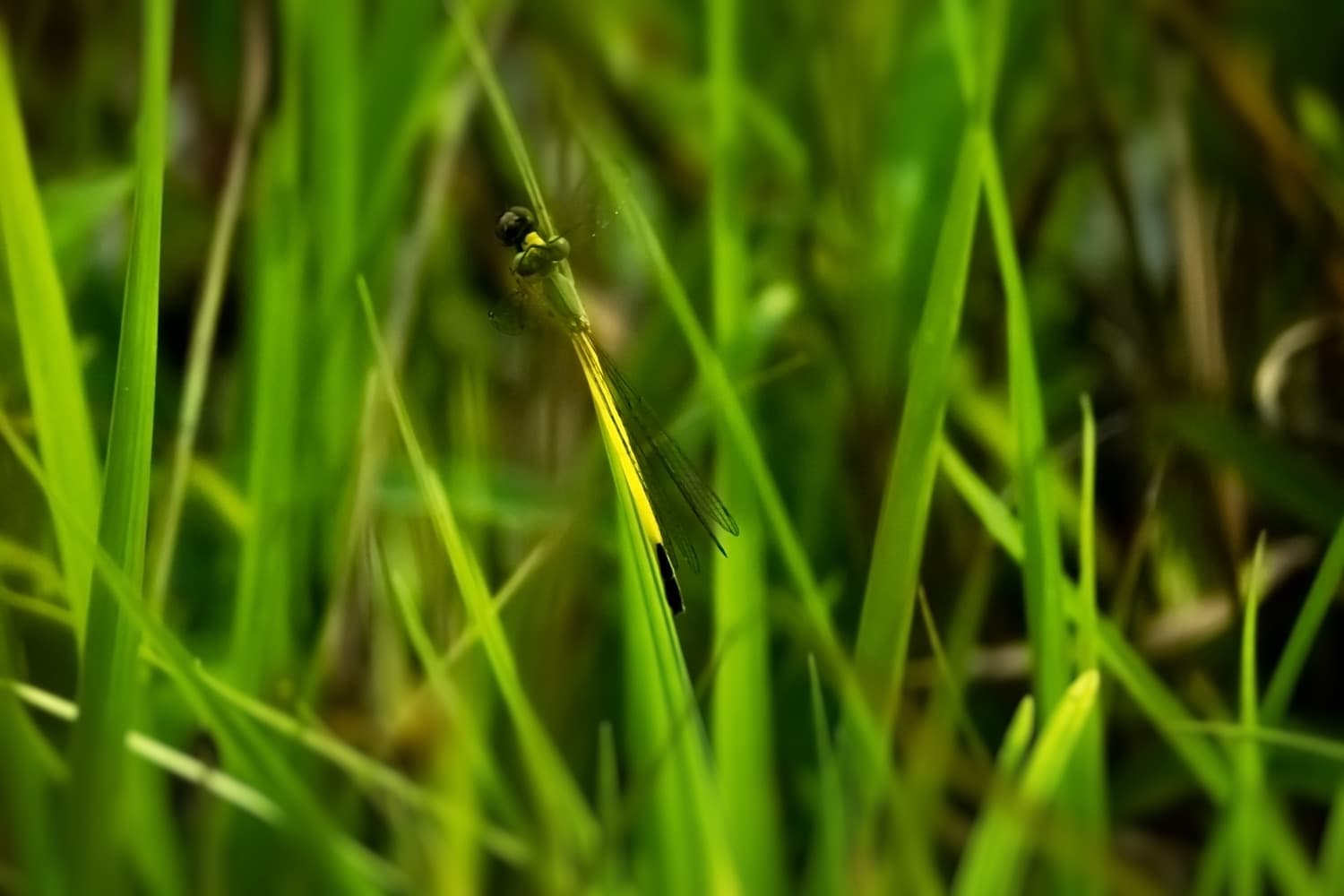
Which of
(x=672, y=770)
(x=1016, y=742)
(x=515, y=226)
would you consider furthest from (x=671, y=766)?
(x=515, y=226)

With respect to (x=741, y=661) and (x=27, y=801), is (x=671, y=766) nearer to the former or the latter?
(x=741, y=661)

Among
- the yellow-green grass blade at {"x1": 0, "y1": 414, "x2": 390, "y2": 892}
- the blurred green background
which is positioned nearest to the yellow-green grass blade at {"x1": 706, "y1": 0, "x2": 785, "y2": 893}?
the blurred green background

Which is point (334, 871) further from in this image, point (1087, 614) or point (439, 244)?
point (439, 244)

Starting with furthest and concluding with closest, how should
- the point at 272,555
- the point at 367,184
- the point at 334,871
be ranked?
the point at 367,184 < the point at 272,555 < the point at 334,871

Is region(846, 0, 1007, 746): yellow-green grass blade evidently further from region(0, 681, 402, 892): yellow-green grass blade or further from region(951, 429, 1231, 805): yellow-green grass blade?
region(0, 681, 402, 892): yellow-green grass blade

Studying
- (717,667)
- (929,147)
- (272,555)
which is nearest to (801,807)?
(717,667)

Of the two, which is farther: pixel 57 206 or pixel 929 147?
pixel 929 147
